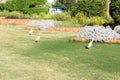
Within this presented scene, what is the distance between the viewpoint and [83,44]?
555 inches

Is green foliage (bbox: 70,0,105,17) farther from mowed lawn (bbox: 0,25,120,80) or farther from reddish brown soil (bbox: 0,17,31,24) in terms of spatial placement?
mowed lawn (bbox: 0,25,120,80)

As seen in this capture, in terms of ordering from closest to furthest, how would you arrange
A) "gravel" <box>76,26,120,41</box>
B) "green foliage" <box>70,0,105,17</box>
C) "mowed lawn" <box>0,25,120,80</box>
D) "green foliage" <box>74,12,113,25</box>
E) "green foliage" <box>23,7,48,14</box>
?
1. "mowed lawn" <box>0,25,120,80</box>
2. "gravel" <box>76,26,120,41</box>
3. "green foliage" <box>74,12,113,25</box>
4. "green foliage" <box>70,0,105,17</box>
5. "green foliage" <box>23,7,48,14</box>

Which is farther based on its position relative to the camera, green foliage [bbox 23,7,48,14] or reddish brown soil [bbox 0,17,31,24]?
green foliage [bbox 23,7,48,14]

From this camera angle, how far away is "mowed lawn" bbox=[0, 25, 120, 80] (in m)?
8.57

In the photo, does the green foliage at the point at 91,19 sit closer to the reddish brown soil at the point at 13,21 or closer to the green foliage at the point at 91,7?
the green foliage at the point at 91,7

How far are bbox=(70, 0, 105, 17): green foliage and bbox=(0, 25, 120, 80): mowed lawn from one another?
30.5 ft

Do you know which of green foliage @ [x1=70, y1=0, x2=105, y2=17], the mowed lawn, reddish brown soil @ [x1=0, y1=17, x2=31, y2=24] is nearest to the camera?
the mowed lawn

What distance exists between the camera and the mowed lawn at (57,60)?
857 centimetres

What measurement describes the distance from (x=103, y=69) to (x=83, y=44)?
475 centimetres

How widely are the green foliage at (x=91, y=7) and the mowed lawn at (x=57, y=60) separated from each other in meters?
9.29

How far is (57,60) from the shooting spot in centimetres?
1056

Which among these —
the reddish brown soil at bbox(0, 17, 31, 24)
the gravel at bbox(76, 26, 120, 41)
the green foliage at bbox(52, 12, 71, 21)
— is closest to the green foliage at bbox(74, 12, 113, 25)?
the green foliage at bbox(52, 12, 71, 21)

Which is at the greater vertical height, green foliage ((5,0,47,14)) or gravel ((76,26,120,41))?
gravel ((76,26,120,41))

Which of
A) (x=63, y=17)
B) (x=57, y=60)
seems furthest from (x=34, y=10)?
(x=57, y=60)
